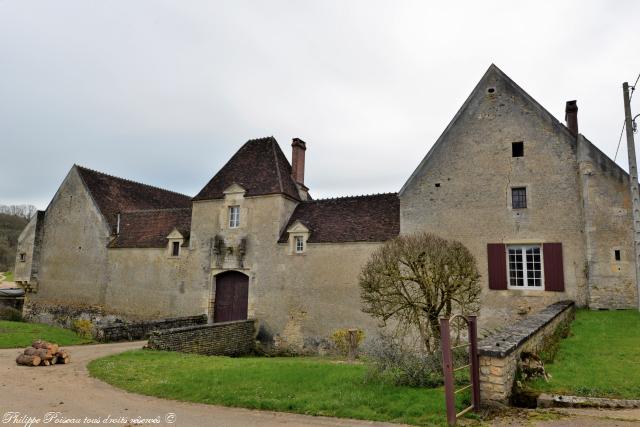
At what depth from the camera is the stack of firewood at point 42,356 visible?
36.2 feet

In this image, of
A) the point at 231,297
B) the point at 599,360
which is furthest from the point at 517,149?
the point at 231,297

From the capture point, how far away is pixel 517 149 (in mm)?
14750

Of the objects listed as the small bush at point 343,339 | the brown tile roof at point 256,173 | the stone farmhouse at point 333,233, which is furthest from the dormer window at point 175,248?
the small bush at point 343,339

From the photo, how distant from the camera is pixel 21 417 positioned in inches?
259

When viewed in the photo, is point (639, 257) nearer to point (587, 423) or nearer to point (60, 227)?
point (587, 423)

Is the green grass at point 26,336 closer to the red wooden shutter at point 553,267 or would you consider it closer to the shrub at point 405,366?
the shrub at point 405,366

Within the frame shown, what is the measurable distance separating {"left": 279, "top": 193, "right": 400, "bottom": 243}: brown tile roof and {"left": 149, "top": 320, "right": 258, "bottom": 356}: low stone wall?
13.1ft

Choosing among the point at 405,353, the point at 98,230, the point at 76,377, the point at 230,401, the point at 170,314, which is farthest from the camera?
the point at 98,230

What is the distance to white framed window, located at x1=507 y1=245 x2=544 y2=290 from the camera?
13.8m

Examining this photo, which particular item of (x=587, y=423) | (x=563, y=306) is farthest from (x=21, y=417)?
(x=563, y=306)

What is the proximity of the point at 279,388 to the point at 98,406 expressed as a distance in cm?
303

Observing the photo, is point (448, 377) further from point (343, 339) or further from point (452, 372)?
point (343, 339)

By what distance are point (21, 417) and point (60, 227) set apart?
21172 mm

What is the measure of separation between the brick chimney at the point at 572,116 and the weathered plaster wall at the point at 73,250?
22.1 meters
